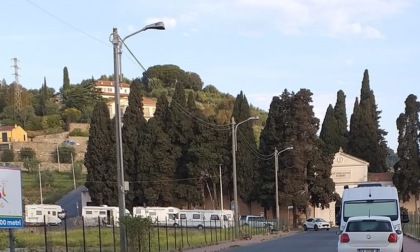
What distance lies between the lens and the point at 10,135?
11812 cm

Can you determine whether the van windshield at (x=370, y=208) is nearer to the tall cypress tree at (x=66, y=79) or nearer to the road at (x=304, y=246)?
the road at (x=304, y=246)

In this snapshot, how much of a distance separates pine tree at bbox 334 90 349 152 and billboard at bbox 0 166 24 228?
8353cm

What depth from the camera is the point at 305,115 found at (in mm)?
79562

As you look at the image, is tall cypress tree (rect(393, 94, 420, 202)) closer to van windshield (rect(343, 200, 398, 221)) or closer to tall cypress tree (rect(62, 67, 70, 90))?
van windshield (rect(343, 200, 398, 221))

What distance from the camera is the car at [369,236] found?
19.3m

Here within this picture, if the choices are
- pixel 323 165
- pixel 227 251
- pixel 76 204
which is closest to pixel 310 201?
pixel 323 165

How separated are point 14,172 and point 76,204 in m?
73.3

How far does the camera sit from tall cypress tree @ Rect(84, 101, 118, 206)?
79.1 meters

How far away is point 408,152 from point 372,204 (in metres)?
59.4

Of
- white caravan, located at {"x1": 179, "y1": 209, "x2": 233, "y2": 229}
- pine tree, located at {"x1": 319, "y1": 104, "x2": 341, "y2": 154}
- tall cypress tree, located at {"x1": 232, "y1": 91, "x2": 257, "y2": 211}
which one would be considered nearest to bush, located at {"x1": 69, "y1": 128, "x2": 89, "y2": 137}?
tall cypress tree, located at {"x1": 232, "y1": 91, "x2": 257, "y2": 211}

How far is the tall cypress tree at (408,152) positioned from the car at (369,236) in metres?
61.4

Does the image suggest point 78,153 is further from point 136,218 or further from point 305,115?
point 136,218

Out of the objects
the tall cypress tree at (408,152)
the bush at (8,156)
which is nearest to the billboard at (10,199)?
the tall cypress tree at (408,152)

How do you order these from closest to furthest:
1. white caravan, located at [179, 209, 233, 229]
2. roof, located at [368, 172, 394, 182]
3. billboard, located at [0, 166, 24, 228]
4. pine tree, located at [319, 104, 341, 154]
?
1. billboard, located at [0, 166, 24, 228]
2. white caravan, located at [179, 209, 233, 229]
3. roof, located at [368, 172, 394, 182]
4. pine tree, located at [319, 104, 341, 154]
